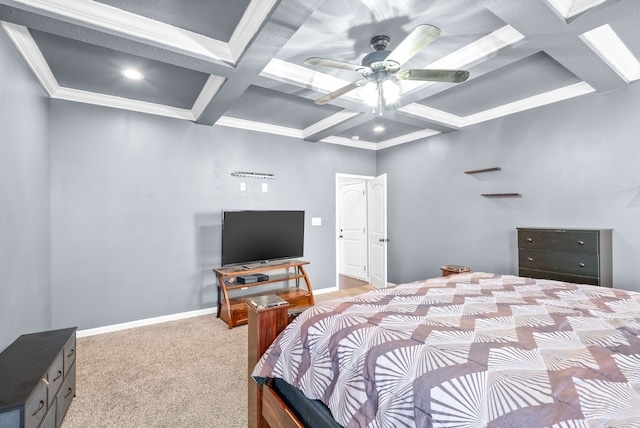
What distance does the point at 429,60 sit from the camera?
9.01ft

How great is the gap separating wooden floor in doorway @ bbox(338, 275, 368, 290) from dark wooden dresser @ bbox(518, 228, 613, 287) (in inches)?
115

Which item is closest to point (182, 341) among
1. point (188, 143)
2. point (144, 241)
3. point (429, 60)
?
point (144, 241)

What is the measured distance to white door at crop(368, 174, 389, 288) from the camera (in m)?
5.02

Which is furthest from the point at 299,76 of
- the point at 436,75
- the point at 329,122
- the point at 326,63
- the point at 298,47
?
the point at 329,122

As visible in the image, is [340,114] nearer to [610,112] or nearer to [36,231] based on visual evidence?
[610,112]

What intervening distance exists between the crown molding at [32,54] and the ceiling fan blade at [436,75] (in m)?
2.75

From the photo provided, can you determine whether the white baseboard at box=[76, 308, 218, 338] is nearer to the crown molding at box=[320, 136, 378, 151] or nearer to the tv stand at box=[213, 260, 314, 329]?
the tv stand at box=[213, 260, 314, 329]

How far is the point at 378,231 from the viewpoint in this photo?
5.32 m

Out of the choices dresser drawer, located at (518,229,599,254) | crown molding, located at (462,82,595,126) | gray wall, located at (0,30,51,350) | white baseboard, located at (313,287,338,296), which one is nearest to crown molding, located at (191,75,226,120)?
gray wall, located at (0,30,51,350)

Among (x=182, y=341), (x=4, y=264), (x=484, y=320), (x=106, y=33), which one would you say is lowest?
(x=182, y=341)

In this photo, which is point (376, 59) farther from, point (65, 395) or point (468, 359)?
point (65, 395)

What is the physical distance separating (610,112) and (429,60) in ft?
6.76

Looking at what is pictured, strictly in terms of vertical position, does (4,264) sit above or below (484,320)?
above

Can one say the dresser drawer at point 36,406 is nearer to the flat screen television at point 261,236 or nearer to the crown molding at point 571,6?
the flat screen television at point 261,236
